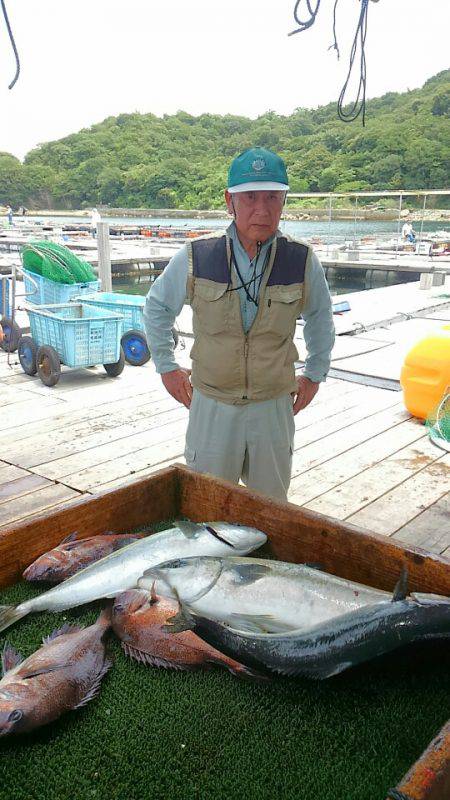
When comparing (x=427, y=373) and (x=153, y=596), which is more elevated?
(x=153, y=596)

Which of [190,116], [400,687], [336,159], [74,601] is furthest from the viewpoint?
[190,116]

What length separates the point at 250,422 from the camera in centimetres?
274

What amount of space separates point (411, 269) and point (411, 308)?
27.8 ft

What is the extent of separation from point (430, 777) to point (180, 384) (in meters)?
2.13

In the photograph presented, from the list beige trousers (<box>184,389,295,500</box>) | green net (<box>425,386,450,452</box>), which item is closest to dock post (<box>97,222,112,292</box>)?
green net (<box>425,386,450,452</box>)

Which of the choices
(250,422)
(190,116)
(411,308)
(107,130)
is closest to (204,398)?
(250,422)

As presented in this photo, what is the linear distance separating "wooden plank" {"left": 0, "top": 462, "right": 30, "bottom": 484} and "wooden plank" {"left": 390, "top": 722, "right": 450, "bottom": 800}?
3575 mm

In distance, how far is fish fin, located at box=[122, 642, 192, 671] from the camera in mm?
1494

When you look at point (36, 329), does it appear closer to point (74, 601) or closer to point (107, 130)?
point (74, 601)

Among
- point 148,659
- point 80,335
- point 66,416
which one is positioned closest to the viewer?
point 148,659

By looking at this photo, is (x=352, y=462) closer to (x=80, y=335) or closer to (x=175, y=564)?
(x=175, y=564)

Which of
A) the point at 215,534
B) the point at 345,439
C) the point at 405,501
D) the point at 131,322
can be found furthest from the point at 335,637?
the point at 131,322

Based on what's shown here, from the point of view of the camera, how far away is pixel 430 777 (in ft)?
3.30

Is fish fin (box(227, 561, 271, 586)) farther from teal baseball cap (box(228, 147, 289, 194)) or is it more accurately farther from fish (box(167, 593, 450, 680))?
teal baseball cap (box(228, 147, 289, 194))
